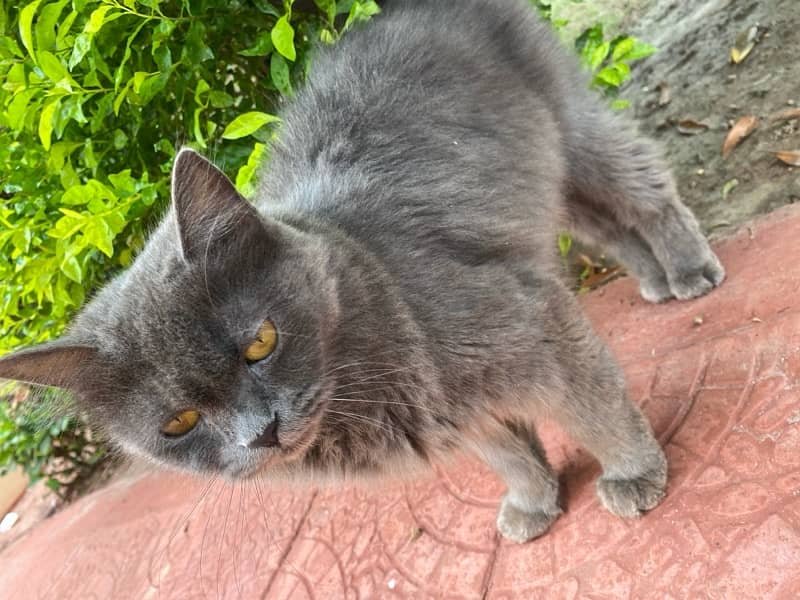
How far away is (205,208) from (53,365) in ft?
1.22

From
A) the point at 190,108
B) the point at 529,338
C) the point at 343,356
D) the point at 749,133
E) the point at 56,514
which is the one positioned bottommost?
the point at 56,514

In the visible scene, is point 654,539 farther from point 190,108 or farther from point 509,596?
point 190,108

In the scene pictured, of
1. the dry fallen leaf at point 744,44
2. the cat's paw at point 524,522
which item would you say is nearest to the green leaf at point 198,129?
the cat's paw at point 524,522

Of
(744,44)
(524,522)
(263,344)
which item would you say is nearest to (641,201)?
(744,44)

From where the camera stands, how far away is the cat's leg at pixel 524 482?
152cm

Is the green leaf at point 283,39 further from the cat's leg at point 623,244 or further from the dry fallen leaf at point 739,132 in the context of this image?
the dry fallen leaf at point 739,132

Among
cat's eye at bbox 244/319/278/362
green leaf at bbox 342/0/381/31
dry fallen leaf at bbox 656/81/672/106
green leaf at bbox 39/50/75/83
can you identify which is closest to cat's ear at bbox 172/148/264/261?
cat's eye at bbox 244/319/278/362

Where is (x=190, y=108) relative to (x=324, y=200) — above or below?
below

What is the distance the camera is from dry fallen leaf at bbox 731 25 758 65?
2490mm

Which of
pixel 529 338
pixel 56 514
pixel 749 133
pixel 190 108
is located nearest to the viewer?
pixel 529 338

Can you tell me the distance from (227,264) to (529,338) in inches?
23.5

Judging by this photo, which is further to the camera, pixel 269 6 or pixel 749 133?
pixel 749 133

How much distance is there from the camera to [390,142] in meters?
1.55

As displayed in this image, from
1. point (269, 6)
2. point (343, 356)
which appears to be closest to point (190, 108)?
point (269, 6)
